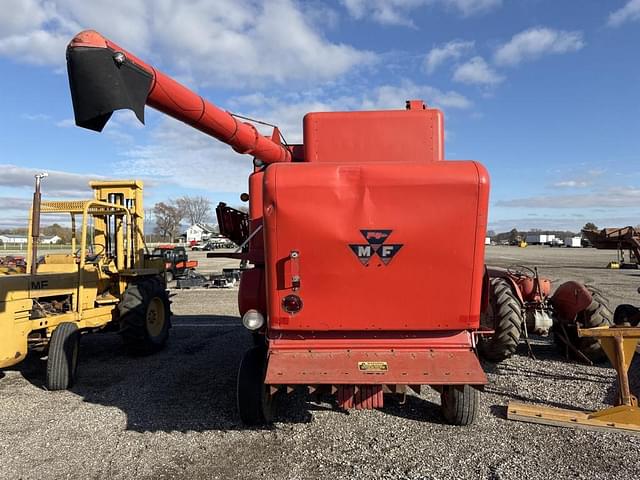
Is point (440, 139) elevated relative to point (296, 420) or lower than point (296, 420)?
elevated

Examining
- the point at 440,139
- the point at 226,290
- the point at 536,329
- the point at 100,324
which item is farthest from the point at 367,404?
the point at 226,290

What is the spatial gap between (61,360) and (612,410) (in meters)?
6.40

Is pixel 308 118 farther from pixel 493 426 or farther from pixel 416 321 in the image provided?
pixel 493 426

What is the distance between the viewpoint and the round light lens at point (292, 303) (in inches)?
157

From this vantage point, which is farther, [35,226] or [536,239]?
[536,239]

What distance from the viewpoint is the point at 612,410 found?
4.52 m

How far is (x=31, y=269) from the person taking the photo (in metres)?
6.79

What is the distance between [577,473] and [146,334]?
6.10 metres

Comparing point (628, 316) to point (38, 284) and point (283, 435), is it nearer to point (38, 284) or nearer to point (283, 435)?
point (283, 435)

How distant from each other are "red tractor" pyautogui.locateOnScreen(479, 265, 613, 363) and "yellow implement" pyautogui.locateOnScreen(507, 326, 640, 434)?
→ 4.74 feet

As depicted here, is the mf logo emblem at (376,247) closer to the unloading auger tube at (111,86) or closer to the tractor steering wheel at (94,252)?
the unloading auger tube at (111,86)

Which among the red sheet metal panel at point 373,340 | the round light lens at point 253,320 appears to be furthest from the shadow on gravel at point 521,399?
the round light lens at point 253,320

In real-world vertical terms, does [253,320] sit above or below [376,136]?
below

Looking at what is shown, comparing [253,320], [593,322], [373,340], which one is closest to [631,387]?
[593,322]
